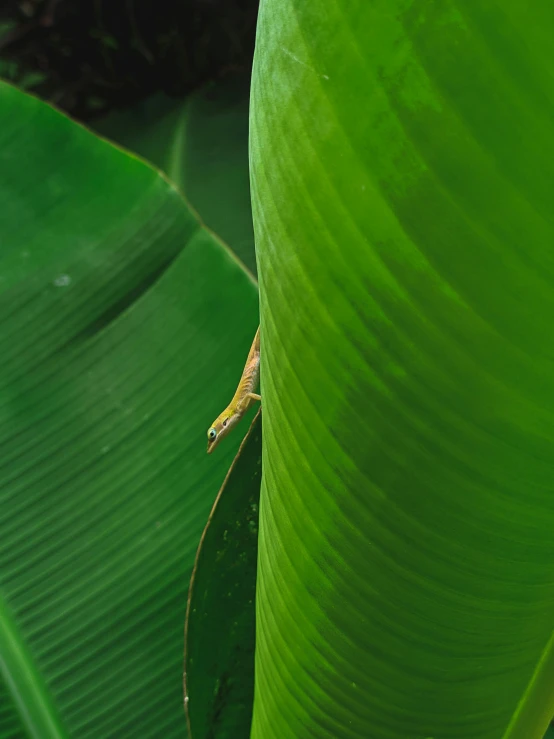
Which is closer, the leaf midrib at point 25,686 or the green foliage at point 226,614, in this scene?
the green foliage at point 226,614

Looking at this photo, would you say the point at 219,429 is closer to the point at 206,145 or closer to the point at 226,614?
the point at 226,614

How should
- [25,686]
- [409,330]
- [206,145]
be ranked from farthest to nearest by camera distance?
[206,145] < [25,686] < [409,330]

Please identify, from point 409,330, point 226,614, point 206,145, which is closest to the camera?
point 409,330

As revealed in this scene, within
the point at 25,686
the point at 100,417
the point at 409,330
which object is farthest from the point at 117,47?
the point at 409,330

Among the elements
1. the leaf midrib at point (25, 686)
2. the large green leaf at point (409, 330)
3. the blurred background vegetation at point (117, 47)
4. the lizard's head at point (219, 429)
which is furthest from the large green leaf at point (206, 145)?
the large green leaf at point (409, 330)

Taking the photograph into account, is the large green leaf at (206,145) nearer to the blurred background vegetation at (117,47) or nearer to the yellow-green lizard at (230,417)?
the blurred background vegetation at (117,47)

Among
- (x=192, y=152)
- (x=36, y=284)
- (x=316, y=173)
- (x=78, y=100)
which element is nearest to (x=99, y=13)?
(x=78, y=100)

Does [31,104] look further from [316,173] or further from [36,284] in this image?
[316,173]
